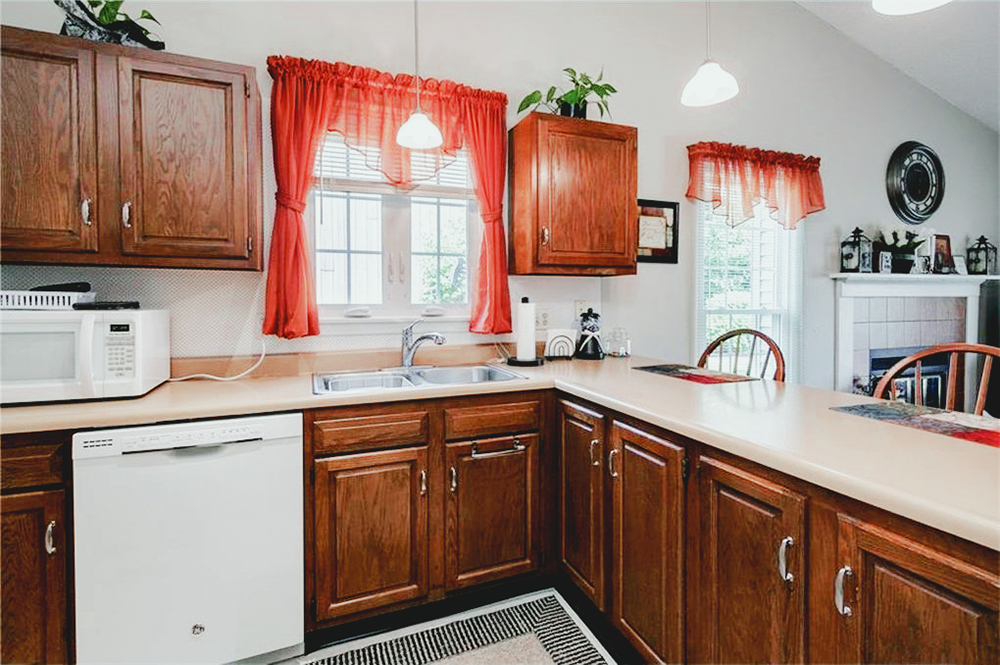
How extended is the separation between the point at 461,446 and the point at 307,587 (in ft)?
2.37

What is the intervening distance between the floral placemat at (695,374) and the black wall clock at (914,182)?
3.07 metres

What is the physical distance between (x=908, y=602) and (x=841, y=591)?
5.1 inches

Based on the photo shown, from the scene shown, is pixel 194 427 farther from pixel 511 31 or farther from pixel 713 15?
pixel 713 15

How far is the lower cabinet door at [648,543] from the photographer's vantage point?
1446 mm

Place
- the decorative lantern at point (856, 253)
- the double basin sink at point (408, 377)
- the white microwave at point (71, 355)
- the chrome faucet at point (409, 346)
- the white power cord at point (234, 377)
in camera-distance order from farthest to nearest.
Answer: the decorative lantern at point (856, 253) → the chrome faucet at point (409, 346) → the double basin sink at point (408, 377) → the white power cord at point (234, 377) → the white microwave at point (71, 355)

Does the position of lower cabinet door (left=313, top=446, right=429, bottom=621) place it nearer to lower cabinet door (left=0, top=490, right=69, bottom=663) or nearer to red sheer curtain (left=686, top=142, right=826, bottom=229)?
lower cabinet door (left=0, top=490, right=69, bottom=663)

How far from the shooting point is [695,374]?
2145mm

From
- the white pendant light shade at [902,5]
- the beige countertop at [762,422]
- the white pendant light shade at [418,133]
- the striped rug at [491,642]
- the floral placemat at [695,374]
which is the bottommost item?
the striped rug at [491,642]

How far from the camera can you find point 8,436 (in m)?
1.42

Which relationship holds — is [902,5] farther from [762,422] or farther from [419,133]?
[419,133]

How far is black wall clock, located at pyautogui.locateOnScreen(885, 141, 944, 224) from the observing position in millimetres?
3998

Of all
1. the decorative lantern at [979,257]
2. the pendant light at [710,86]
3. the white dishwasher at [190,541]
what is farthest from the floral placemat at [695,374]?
the decorative lantern at [979,257]

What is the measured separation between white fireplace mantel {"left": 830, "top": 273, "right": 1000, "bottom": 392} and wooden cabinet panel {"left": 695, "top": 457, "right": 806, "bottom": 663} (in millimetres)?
3109

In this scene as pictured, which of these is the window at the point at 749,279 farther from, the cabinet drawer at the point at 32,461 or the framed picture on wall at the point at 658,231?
the cabinet drawer at the point at 32,461
